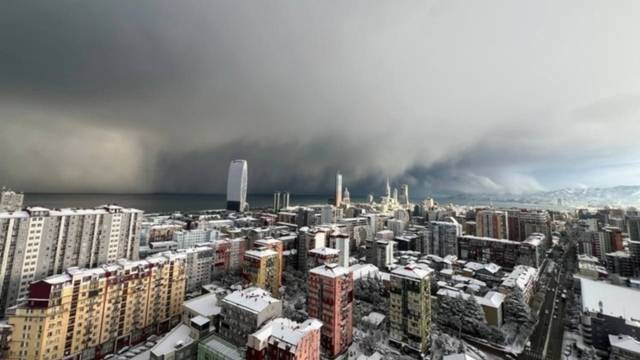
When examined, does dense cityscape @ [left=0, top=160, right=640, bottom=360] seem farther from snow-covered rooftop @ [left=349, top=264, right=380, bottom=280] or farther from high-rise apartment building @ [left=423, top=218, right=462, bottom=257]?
high-rise apartment building @ [left=423, top=218, right=462, bottom=257]

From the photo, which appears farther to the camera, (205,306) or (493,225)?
(493,225)

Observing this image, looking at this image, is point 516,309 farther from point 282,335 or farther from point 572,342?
point 282,335

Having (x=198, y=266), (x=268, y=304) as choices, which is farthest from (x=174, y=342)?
A: (x=198, y=266)

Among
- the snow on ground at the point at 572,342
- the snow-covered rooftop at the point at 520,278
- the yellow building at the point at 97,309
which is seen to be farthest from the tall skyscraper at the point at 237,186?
the snow on ground at the point at 572,342

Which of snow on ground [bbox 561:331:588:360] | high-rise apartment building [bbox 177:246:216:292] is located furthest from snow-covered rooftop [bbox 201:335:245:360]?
snow on ground [bbox 561:331:588:360]

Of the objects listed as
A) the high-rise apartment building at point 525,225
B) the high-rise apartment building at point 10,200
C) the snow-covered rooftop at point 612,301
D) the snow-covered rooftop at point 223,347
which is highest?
the high-rise apartment building at point 10,200

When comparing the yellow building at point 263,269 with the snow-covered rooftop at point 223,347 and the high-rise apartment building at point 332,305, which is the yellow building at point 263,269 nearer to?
the high-rise apartment building at point 332,305

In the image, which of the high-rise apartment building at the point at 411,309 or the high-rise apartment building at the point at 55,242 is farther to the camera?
the high-rise apartment building at the point at 55,242
